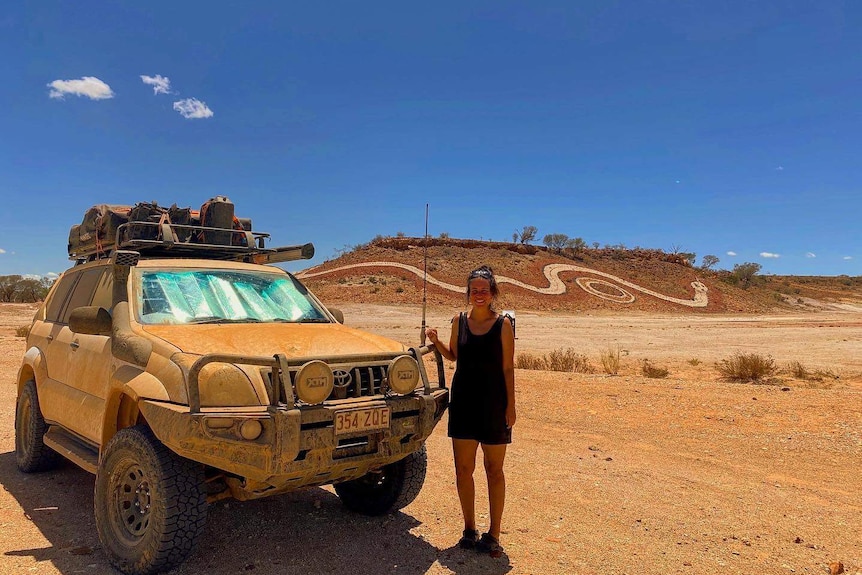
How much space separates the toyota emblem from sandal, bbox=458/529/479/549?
4.74 ft

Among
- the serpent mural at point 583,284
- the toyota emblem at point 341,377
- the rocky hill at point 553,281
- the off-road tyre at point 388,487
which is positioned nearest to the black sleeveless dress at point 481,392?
the off-road tyre at point 388,487

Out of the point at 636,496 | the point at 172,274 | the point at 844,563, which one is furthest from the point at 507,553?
the point at 172,274

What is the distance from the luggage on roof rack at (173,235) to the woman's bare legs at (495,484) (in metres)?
3.06

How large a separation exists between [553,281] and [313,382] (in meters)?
48.1

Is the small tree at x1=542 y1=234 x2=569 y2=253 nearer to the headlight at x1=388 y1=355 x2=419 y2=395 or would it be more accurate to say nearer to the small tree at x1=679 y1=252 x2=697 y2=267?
the small tree at x1=679 y1=252 x2=697 y2=267

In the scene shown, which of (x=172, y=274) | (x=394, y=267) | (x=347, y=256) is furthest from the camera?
(x=347, y=256)

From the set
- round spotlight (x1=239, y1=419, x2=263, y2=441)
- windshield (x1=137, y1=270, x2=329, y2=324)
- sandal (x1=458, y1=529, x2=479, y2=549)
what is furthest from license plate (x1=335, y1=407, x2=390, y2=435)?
windshield (x1=137, y1=270, x2=329, y2=324)

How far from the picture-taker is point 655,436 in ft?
25.6

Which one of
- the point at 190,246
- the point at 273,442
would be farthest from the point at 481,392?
the point at 190,246

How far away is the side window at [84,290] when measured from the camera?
206 inches

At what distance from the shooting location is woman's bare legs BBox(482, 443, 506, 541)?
405 cm

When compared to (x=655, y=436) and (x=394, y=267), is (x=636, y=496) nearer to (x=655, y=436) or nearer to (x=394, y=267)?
(x=655, y=436)

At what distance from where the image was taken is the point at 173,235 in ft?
17.7

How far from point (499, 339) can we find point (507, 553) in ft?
4.75
